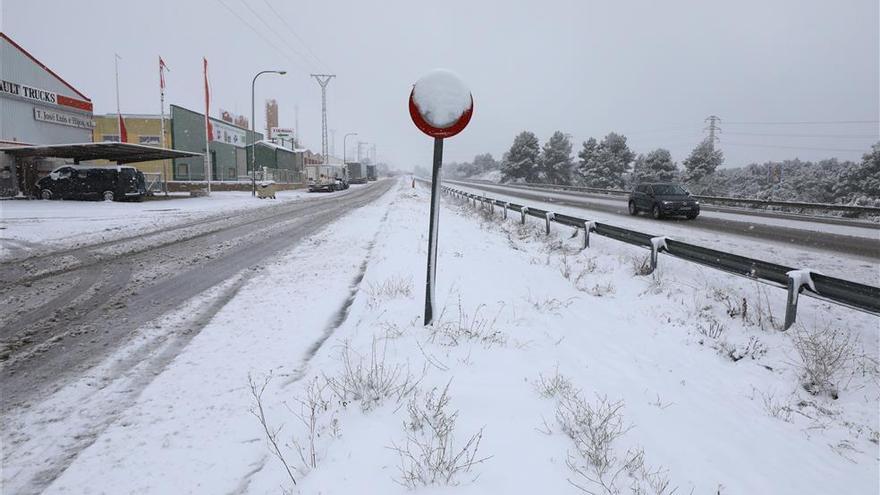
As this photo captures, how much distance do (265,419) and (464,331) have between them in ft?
7.72

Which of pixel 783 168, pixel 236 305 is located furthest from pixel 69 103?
pixel 783 168

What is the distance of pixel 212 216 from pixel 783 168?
8210 centimetres

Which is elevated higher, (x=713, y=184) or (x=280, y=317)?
(x=713, y=184)

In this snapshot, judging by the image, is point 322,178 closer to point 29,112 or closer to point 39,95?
point 39,95

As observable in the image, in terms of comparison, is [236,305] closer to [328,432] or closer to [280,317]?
[280,317]

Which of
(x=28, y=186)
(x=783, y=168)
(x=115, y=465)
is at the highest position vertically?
(x=783, y=168)

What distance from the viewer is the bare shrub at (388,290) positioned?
618 cm

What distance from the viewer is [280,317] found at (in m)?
5.40

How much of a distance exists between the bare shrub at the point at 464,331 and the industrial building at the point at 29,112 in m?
30.7

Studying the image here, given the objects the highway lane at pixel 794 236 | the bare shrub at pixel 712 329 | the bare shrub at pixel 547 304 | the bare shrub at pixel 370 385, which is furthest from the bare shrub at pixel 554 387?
the highway lane at pixel 794 236

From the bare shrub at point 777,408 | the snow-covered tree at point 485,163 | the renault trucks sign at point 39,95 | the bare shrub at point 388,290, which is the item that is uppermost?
the snow-covered tree at point 485,163

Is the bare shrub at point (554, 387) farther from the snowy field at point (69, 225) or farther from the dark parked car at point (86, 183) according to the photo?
the dark parked car at point (86, 183)

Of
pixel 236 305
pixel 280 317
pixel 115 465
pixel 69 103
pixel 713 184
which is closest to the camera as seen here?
pixel 115 465

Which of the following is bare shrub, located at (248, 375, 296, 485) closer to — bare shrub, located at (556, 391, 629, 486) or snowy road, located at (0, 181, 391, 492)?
snowy road, located at (0, 181, 391, 492)
